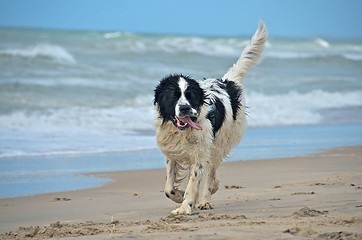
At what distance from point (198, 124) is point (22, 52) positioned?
906 inches

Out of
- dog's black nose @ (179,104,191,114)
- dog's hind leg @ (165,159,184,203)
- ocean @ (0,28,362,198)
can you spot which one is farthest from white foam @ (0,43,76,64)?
dog's black nose @ (179,104,191,114)

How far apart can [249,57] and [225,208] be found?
233 cm

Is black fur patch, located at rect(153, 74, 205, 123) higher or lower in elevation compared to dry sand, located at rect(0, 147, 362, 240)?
higher

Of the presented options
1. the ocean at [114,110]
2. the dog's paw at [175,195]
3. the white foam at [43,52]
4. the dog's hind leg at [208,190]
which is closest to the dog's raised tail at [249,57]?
the ocean at [114,110]

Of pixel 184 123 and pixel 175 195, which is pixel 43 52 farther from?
pixel 184 123

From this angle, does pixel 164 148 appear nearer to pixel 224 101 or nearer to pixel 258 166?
pixel 224 101

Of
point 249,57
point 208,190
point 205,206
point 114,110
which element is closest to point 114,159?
point 249,57

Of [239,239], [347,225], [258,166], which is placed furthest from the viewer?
[258,166]

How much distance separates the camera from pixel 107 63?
29.8m

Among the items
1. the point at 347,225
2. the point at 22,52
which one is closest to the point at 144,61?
the point at 22,52

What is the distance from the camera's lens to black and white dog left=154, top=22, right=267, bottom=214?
7352mm

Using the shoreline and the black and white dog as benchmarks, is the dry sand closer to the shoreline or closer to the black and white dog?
the black and white dog

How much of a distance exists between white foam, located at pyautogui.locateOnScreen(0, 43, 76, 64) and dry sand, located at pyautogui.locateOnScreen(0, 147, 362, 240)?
63.5 ft

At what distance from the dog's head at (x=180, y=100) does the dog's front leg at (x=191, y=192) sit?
0.41 metres
